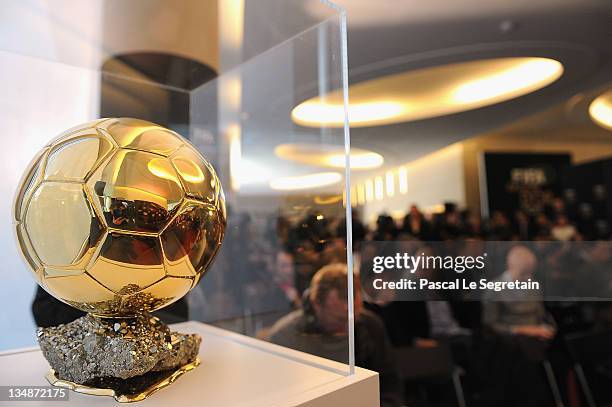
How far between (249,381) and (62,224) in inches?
10.9

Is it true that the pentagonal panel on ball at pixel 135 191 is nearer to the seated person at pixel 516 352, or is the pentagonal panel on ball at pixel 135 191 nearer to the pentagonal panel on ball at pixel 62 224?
the pentagonal panel on ball at pixel 62 224

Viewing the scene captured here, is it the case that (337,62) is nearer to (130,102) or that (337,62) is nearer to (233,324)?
(130,102)

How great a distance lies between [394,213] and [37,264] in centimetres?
230

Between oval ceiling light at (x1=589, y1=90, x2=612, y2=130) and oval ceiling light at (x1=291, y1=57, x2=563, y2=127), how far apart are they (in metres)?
0.23

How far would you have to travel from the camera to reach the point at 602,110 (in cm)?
194

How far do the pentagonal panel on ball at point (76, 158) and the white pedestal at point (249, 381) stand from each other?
9.3 inches

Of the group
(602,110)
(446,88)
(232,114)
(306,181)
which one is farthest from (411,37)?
(306,181)

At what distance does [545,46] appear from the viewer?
1900mm

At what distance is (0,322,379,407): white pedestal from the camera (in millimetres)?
446

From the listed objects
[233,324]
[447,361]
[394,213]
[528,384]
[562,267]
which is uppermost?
[394,213]

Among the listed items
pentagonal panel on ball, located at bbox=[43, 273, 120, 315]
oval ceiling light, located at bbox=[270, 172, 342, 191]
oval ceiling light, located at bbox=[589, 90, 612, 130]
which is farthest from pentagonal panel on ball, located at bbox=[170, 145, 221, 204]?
oval ceiling light, located at bbox=[589, 90, 612, 130]

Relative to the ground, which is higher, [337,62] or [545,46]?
[545,46]

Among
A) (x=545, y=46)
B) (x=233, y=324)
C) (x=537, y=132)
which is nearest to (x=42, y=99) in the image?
(x=233, y=324)

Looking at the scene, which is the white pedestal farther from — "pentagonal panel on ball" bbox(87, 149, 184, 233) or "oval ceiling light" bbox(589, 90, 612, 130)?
"oval ceiling light" bbox(589, 90, 612, 130)
